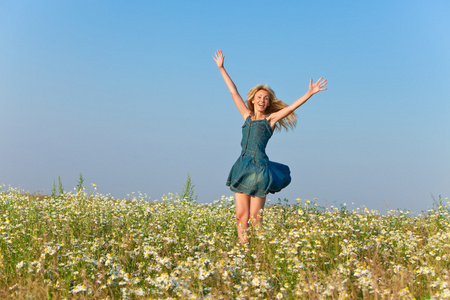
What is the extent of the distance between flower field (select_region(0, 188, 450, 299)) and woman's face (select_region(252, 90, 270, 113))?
2111mm

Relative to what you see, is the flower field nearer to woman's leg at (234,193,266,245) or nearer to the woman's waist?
woman's leg at (234,193,266,245)

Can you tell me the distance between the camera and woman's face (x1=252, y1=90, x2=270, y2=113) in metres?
8.68

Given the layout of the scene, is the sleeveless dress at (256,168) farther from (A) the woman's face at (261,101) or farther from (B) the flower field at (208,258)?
(B) the flower field at (208,258)

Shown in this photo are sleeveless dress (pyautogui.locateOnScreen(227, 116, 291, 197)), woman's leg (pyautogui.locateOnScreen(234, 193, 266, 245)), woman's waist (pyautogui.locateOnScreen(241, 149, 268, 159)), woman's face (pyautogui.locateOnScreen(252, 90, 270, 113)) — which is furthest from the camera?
woman's face (pyautogui.locateOnScreen(252, 90, 270, 113))

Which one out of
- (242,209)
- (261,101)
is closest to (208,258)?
(242,209)

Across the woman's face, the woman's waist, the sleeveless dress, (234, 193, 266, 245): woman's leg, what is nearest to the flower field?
(234, 193, 266, 245): woman's leg

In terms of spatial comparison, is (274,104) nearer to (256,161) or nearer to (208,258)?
(256,161)

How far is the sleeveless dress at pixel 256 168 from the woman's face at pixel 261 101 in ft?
1.08

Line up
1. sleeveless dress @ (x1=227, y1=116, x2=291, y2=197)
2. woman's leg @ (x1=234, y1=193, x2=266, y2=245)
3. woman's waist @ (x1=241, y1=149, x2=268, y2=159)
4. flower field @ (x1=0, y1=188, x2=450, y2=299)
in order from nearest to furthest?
flower field @ (x1=0, y1=188, x2=450, y2=299), sleeveless dress @ (x1=227, y1=116, x2=291, y2=197), woman's leg @ (x1=234, y1=193, x2=266, y2=245), woman's waist @ (x1=241, y1=149, x2=268, y2=159)

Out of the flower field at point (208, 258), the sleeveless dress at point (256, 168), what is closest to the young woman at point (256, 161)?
the sleeveless dress at point (256, 168)

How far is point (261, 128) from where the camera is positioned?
328 inches

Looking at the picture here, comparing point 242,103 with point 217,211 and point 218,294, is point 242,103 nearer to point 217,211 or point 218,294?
point 217,211

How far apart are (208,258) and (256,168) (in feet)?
9.36

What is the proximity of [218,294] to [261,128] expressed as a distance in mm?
4521
